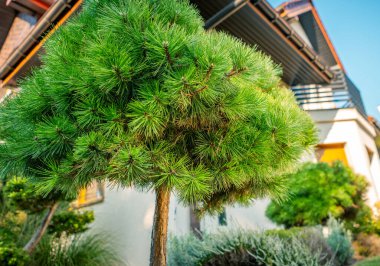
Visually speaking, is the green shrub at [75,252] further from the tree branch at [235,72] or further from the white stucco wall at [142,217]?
the tree branch at [235,72]

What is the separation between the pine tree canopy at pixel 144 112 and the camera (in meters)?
1.91

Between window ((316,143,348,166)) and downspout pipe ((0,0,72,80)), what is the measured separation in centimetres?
771

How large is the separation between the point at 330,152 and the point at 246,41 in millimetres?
4981

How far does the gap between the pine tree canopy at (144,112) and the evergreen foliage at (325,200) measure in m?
3.86

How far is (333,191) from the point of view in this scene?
19.6 ft

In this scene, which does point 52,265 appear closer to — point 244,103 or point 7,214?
point 7,214

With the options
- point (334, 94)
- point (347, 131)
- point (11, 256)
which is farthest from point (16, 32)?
point (347, 131)

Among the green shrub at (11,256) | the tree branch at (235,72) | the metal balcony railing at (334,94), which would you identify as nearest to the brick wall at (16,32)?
the green shrub at (11,256)

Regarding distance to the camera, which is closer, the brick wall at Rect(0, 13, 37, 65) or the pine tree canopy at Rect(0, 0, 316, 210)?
the pine tree canopy at Rect(0, 0, 316, 210)

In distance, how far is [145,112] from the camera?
6.28ft

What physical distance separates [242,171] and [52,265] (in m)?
4.39

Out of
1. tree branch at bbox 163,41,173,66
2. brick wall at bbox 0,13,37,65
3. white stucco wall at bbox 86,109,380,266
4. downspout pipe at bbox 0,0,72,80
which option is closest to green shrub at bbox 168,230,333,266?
white stucco wall at bbox 86,109,380,266

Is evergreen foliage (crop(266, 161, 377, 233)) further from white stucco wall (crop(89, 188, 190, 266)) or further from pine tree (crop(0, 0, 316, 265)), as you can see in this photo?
pine tree (crop(0, 0, 316, 265))

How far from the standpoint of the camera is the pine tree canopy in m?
1.91
